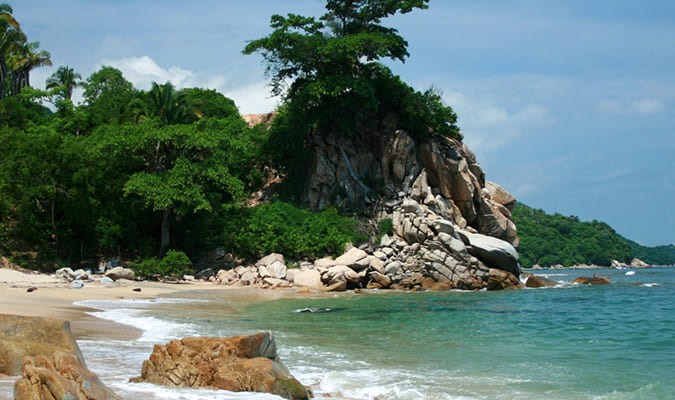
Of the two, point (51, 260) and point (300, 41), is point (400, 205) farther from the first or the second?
point (51, 260)

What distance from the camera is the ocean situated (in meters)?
7.26

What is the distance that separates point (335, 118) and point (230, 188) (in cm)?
985

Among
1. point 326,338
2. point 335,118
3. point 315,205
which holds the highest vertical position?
point 335,118

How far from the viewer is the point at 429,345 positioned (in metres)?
10.8

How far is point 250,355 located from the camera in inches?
268

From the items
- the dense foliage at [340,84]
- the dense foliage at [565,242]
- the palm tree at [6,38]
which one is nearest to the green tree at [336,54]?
the dense foliage at [340,84]

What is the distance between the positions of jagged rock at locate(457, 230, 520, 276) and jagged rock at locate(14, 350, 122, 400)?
81.9 ft

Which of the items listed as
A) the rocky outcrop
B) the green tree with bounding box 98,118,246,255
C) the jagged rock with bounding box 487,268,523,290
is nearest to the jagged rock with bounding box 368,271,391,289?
the jagged rock with bounding box 487,268,523,290

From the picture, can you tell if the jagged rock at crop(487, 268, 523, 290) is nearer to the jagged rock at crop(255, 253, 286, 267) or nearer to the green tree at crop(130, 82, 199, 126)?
the jagged rock at crop(255, 253, 286, 267)

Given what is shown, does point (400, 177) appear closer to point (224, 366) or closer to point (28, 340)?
point (224, 366)

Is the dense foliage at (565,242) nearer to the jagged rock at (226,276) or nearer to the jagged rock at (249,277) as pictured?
the jagged rock at (249,277)

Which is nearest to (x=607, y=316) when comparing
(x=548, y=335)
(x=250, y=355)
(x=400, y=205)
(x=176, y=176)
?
(x=548, y=335)

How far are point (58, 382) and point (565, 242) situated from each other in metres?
107

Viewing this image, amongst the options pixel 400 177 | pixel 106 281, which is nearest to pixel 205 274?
pixel 106 281
